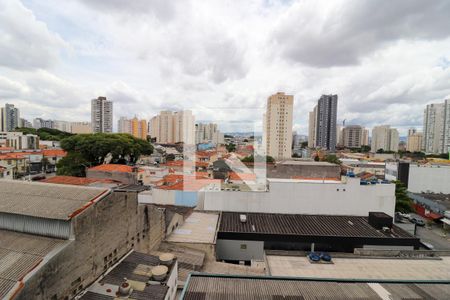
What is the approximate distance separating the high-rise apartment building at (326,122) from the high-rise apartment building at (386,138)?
17024mm

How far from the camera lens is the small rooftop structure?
7145mm

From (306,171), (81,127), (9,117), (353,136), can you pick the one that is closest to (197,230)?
(306,171)

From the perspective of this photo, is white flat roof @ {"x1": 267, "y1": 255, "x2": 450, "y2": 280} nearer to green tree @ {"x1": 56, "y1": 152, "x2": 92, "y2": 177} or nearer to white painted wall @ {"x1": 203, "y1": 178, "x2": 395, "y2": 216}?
white painted wall @ {"x1": 203, "y1": 178, "x2": 395, "y2": 216}

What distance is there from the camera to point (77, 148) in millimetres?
30719

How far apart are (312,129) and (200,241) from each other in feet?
318

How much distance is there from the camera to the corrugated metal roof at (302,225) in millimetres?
13250

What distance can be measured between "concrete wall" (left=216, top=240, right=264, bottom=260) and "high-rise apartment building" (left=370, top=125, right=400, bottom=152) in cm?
9600

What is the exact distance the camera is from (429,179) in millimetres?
29719

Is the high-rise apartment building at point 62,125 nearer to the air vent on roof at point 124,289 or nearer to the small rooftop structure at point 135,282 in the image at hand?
the small rooftop structure at point 135,282

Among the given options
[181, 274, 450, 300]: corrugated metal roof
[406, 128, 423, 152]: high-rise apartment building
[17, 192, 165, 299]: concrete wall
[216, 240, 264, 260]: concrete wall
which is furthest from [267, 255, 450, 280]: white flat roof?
[406, 128, 423, 152]: high-rise apartment building

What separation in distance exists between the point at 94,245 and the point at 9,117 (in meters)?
103

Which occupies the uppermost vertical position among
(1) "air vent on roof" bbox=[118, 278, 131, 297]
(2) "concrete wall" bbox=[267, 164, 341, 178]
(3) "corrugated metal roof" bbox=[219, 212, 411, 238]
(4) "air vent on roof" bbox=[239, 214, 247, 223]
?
(2) "concrete wall" bbox=[267, 164, 341, 178]

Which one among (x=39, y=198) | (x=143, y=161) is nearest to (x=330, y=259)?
(x=39, y=198)

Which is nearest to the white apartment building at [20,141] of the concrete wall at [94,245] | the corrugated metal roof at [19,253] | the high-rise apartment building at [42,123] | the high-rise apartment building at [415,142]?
the concrete wall at [94,245]
